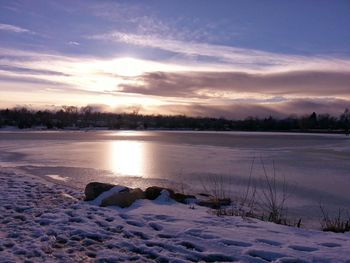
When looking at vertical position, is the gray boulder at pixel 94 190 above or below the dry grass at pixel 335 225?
above

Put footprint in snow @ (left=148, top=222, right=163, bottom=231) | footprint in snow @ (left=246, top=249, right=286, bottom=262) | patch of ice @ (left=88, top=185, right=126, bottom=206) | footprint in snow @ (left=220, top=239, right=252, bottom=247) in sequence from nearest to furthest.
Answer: footprint in snow @ (left=246, top=249, right=286, bottom=262), footprint in snow @ (left=220, top=239, right=252, bottom=247), footprint in snow @ (left=148, top=222, right=163, bottom=231), patch of ice @ (left=88, top=185, right=126, bottom=206)

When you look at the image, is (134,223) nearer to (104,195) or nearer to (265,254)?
(104,195)

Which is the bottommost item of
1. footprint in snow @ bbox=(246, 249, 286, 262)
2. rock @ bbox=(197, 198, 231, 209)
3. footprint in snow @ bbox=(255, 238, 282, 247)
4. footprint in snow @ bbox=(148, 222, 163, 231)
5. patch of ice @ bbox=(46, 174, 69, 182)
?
patch of ice @ bbox=(46, 174, 69, 182)

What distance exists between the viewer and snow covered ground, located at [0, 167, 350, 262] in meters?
5.54

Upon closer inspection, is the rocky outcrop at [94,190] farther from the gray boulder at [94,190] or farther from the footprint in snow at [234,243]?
the footprint in snow at [234,243]

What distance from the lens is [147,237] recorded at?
255 inches

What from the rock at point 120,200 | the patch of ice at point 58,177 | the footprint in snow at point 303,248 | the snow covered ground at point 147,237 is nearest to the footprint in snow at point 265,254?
the snow covered ground at point 147,237

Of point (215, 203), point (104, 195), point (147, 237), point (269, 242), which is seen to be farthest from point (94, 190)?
point (269, 242)

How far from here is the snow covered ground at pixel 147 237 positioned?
5.54 metres

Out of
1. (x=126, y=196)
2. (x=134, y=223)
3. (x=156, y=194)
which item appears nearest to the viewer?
(x=134, y=223)

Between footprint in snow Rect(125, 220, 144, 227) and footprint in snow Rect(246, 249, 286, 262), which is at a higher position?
footprint in snow Rect(246, 249, 286, 262)

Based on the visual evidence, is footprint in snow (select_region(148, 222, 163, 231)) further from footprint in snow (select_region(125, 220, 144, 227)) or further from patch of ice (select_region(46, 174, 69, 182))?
patch of ice (select_region(46, 174, 69, 182))

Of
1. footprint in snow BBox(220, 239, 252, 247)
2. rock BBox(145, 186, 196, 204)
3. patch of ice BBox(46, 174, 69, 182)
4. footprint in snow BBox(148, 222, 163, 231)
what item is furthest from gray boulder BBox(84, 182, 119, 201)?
patch of ice BBox(46, 174, 69, 182)

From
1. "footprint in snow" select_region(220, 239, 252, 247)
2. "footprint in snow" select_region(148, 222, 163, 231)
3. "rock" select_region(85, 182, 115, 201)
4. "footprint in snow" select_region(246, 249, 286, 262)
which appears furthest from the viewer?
"rock" select_region(85, 182, 115, 201)
